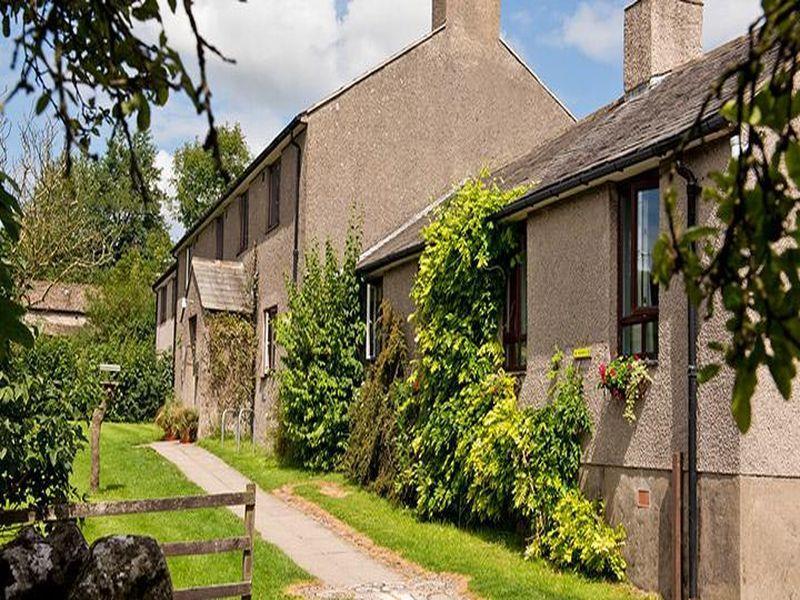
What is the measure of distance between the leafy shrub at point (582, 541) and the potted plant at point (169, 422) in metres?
16.6

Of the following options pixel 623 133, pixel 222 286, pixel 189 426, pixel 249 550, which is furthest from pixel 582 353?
pixel 189 426

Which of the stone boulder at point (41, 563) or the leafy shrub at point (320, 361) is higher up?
the leafy shrub at point (320, 361)

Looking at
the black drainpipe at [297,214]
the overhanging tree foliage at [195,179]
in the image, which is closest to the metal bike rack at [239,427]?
the black drainpipe at [297,214]

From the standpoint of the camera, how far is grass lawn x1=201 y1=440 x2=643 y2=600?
10172 mm

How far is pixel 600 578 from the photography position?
10.6 metres

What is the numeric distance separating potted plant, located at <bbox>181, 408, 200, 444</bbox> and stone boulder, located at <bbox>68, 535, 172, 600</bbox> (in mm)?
18201

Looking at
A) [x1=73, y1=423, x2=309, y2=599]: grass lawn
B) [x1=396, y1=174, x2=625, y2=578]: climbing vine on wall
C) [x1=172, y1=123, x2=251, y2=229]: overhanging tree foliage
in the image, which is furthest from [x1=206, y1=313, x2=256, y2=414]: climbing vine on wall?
[x1=172, y1=123, x2=251, y2=229]: overhanging tree foliage

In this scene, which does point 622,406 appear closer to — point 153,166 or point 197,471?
point 197,471

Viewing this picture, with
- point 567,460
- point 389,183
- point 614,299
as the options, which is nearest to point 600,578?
point 567,460

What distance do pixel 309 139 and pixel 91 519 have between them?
30.0 feet

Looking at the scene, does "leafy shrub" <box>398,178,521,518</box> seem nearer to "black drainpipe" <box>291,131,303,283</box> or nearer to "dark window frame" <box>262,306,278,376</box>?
"black drainpipe" <box>291,131,303,283</box>

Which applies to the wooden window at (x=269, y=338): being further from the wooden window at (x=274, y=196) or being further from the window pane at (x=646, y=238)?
the window pane at (x=646, y=238)

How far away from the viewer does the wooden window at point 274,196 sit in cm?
2262

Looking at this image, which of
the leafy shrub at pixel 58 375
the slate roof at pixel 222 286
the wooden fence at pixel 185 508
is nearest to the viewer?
the wooden fence at pixel 185 508
